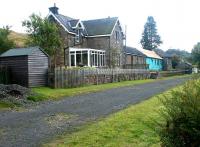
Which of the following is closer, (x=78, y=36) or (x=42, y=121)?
(x=42, y=121)

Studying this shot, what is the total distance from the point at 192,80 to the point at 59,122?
7289mm

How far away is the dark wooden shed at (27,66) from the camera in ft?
89.2

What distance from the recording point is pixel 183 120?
5.60 m

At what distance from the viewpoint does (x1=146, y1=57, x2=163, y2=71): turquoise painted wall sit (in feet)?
260

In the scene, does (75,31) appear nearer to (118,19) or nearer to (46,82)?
(118,19)

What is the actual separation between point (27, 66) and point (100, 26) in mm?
29802

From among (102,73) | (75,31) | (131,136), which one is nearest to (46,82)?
(102,73)

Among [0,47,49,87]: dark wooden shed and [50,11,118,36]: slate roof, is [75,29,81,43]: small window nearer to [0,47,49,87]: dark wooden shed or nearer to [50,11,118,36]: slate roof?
[50,11,118,36]: slate roof

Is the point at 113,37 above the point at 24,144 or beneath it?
above

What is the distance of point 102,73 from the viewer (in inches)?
1454

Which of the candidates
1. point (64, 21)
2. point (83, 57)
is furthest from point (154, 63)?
point (83, 57)

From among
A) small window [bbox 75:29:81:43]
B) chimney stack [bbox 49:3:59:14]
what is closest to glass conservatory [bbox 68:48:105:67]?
small window [bbox 75:29:81:43]

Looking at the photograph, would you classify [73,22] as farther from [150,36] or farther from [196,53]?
[150,36]

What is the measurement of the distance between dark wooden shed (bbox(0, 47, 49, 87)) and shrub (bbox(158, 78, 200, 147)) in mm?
22051
